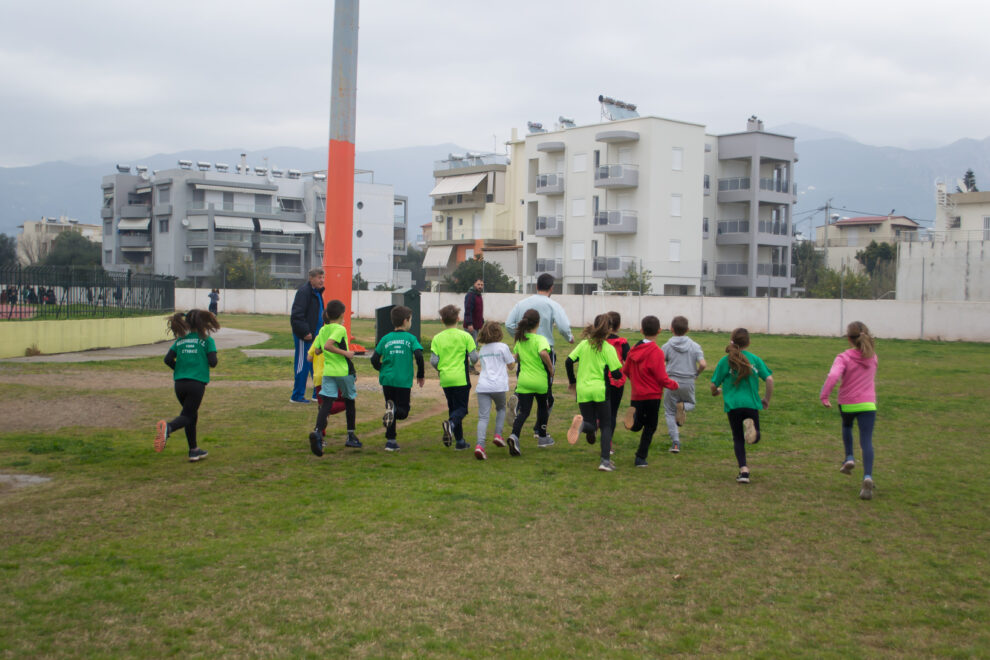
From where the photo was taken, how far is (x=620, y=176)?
5216cm

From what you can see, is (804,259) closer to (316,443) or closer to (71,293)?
(71,293)

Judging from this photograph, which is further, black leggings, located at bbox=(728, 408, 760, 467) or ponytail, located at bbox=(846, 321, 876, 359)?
black leggings, located at bbox=(728, 408, 760, 467)

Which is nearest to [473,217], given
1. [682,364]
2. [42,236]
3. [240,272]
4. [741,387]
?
[240,272]

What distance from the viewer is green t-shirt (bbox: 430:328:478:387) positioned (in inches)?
368

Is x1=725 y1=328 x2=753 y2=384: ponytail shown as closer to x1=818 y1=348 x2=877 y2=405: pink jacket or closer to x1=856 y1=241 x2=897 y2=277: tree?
x1=818 y1=348 x2=877 y2=405: pink jacket

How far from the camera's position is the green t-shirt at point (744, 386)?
26.6 ft

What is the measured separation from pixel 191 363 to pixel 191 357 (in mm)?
62

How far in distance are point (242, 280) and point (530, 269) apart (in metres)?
20.0

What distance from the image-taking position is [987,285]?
35.9 metres

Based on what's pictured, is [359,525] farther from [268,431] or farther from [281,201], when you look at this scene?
[281,201]

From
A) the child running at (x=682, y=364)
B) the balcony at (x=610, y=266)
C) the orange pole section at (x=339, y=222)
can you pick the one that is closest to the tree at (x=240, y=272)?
the balcony at (x=610, y=266)

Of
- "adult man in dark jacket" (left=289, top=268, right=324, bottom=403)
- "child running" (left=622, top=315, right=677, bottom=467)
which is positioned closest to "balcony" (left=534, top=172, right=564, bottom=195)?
"adult man in dark jacket" (left=289, top=268, right=324, bottom=403)

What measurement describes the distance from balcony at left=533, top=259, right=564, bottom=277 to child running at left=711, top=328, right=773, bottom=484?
47376 millimetres

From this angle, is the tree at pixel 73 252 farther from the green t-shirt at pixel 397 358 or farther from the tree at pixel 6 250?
the green t-shirt at pixel 397 358
